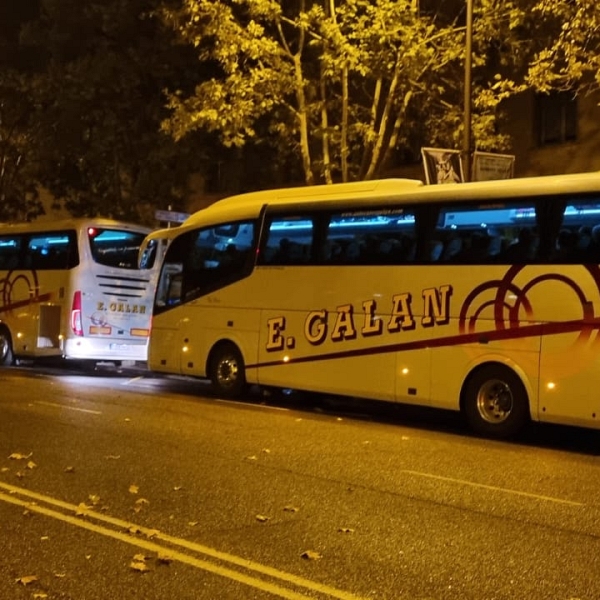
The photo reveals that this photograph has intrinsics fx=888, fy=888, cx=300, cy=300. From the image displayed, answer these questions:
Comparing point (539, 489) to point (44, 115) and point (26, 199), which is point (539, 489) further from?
point (26, 199)

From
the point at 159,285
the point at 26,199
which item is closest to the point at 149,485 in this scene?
the point at 159,285

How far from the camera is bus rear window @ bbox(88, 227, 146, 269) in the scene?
19.5m

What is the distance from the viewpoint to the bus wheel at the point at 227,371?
50.0ft

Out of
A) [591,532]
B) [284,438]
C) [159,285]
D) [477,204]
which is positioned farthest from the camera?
[159,285]

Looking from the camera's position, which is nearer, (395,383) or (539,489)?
(539,489)

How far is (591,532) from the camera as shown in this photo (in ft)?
22.5

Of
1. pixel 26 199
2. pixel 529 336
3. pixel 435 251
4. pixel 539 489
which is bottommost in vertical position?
pixel 539 489

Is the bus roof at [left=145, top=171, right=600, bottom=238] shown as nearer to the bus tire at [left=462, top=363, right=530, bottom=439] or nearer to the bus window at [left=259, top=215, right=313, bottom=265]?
the bus window at [left=259, top=215, right=313, bottom=265]

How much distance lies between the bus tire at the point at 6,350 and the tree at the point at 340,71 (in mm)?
6621

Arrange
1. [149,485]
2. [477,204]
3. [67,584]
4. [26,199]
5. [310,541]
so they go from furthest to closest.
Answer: [26,199]
[477,204]
[149,485]
[310,541]
[67,584]

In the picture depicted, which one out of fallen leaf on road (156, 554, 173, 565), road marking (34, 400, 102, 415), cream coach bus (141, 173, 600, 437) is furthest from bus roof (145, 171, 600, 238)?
fallen leaf on road (156, 554, 173, 565)

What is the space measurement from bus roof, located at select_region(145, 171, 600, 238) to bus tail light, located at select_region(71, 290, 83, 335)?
10.6 feet

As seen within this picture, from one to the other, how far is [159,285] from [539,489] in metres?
9.90

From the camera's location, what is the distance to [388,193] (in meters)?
13.0
